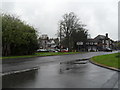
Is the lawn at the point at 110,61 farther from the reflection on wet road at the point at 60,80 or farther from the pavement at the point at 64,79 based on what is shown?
the reflection on wet road at the point at 60,80

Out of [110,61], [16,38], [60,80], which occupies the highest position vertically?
[16,38]

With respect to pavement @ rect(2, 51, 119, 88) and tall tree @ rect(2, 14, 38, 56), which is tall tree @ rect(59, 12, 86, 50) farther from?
pavement @ rect(2, 51, 119, 88)

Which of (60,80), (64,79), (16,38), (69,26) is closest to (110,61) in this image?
(64,79)

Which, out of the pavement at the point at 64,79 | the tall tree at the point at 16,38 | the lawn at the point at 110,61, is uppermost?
the tall tree at the point at 16,38

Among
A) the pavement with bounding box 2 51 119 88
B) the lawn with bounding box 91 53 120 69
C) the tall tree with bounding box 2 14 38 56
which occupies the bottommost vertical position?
the pavement with bounding box 2 51 119 88

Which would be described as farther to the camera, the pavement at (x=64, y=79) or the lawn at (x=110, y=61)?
the lawn at (x=110, y=61)

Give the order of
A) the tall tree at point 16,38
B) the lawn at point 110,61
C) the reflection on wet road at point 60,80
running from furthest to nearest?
the tall tree at point 16,38
the lawn at point 110,61
the reflection on wet road at point 60,80

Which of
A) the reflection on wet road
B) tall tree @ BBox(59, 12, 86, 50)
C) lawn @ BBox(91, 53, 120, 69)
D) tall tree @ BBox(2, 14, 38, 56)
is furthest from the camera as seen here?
tall tree @ BBox(59, 12, 86, 50)

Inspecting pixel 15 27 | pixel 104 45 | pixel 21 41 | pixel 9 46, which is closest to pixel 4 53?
pixel 9 46

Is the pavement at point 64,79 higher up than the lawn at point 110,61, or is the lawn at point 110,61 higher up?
the lawn at point 110,61

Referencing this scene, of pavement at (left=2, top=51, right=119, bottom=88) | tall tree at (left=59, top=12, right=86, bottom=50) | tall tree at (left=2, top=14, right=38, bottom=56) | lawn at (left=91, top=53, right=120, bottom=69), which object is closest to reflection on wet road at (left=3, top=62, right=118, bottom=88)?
pavement at (left=2, top=51, right=119, bottom=88)

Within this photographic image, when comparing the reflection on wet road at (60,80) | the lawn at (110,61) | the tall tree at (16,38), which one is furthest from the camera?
the tall tree at (16,38)

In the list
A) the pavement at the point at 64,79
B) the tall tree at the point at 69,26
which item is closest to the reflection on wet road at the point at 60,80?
the pavement at the point at 64,79

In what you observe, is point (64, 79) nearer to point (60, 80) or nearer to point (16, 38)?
point (60, 80)
